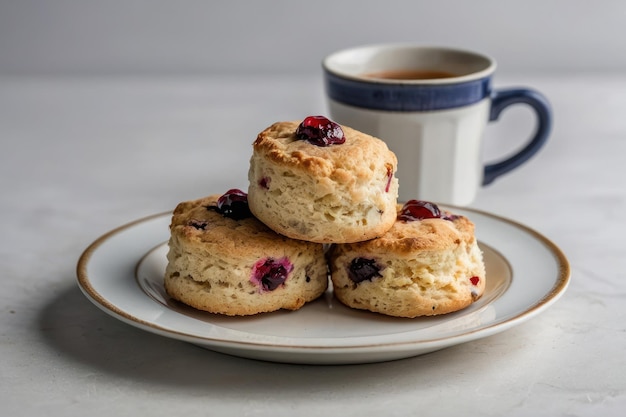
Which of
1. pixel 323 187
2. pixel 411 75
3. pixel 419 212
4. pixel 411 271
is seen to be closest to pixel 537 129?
pixel 411 75

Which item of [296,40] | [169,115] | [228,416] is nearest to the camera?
[228,416]

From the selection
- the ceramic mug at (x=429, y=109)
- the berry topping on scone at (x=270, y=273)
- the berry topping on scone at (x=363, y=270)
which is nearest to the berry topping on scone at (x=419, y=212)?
the berry topping on scone at (x=363, y=270)

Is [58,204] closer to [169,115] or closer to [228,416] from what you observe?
[169,115]

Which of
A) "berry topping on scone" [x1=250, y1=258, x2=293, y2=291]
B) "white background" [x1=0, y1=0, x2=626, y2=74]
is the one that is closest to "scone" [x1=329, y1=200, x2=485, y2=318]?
"berry topping on scone" [x1=250, y1=258, x2=293, y2=291]

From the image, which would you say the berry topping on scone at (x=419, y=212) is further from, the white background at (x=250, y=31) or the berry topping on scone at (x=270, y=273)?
the white background at (x=250, y=31)

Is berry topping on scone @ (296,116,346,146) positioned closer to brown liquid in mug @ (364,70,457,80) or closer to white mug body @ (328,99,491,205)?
white mug body @ (328,99,491,205)

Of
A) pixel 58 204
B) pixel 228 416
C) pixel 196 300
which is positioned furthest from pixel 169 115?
pixel 228 416

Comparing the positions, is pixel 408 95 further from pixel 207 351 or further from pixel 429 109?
pixel 207 351
